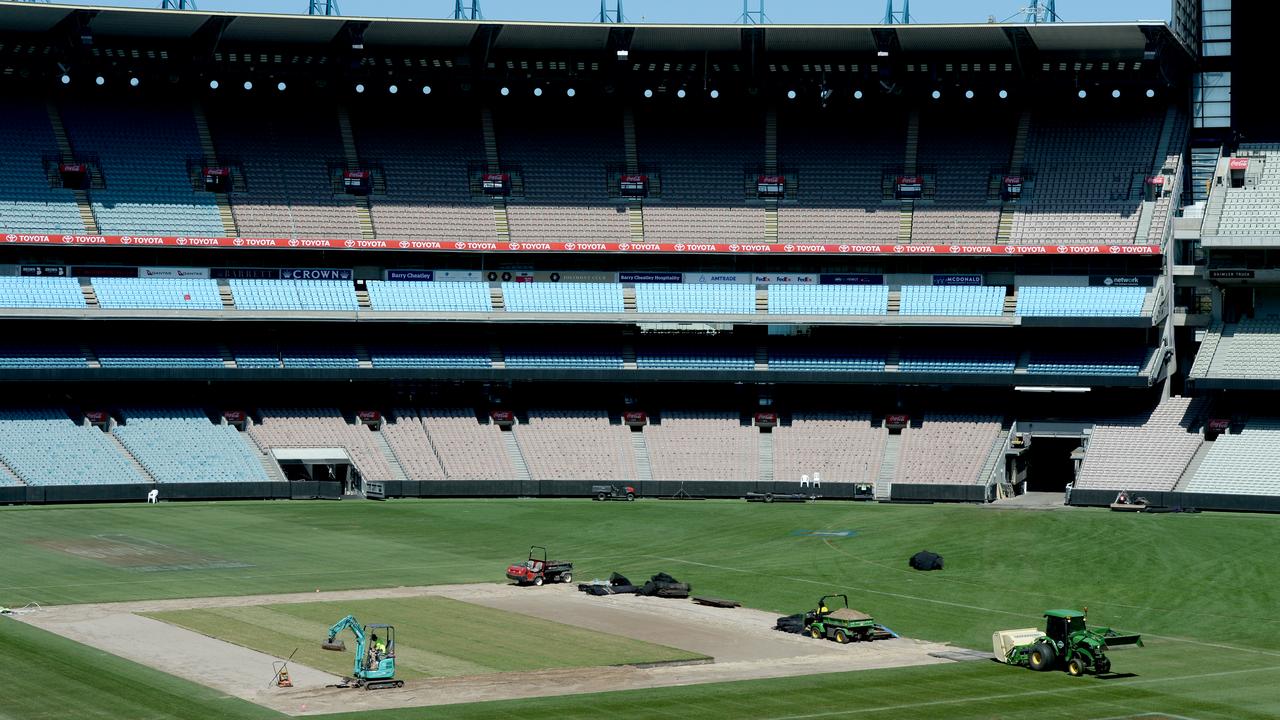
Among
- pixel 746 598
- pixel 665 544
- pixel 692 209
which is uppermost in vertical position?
pixel 692 209

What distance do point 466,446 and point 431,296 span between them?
8572 millimetres

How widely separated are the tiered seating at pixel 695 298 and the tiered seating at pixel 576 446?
6.68 m

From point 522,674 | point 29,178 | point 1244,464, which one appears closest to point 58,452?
point 29,178

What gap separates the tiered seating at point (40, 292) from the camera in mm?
73562

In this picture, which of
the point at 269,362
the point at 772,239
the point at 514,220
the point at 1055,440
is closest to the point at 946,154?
the point at 772,239

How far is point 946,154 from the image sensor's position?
8094 centimetres

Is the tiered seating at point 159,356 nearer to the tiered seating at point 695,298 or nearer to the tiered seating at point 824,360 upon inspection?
the tiered seating at point 695,298

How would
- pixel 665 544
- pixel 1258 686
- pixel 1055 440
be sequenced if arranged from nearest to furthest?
pixel 1258 686, pixel 665 544, pixel 1055 440

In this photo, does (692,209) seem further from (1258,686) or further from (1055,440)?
(1258,686)

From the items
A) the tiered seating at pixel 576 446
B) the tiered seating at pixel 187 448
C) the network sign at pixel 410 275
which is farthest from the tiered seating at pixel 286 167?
the tiered seating at pixel 576 446

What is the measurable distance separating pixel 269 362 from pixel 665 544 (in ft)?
93.4

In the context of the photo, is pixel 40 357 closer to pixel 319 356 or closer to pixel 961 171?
pixel 319 356

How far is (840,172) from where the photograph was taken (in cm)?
8119

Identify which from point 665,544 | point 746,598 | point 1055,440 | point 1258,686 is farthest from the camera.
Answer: point 1055,440
